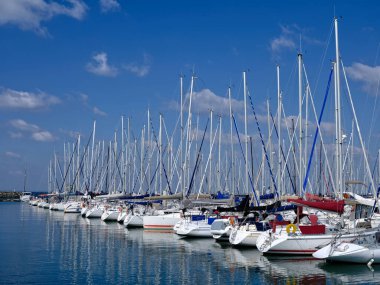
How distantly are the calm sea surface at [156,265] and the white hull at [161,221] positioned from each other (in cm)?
763

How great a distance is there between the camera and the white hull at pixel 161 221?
5000 centimetres

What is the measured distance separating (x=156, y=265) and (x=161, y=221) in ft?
68.1

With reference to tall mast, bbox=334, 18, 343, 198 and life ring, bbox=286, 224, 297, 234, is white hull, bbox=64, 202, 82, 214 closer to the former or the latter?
life ring, bbox=286, 224, 297, 234

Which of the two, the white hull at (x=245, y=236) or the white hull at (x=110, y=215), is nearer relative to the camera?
the white hull at (x=245, y=236)

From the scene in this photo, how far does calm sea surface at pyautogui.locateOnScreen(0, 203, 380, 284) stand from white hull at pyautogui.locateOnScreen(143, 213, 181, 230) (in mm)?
7633

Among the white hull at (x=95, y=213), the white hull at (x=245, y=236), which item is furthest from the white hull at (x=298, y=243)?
the white hull at (x=95, y=213)

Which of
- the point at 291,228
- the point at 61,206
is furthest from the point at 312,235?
the point at 61,206

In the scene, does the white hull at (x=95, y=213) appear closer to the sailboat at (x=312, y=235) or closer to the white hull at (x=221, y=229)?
the white hull at (x=221, y=229)

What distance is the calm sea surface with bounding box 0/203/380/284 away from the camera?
82.8 feet

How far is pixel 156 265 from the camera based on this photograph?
96.8ft

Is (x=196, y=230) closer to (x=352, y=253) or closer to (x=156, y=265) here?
(x=156, y=265)

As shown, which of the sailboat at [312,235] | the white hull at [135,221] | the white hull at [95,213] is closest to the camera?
the sailboat at [312,235]

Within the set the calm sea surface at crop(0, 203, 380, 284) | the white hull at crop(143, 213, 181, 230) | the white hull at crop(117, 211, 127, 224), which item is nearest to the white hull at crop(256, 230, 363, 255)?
the calm sea surface at crop(0, 203, 380, 284)

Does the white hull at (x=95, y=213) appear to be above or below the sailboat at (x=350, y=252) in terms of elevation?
above
